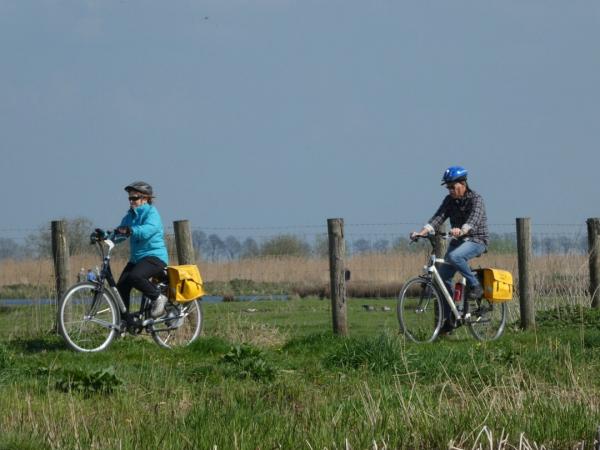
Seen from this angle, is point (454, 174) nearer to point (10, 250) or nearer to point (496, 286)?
point (496, 286)

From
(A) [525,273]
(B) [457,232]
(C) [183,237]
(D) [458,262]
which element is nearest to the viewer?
(B) [457,232]

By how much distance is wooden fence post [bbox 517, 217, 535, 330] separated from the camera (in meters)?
16.0

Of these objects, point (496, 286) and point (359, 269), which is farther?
point (359, 269)

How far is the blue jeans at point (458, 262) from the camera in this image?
14055mm

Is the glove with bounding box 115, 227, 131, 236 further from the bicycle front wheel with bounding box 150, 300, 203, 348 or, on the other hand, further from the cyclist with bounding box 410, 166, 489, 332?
the cyclist with bounding box 410, 166, 489, 332

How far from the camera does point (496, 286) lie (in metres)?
14.6

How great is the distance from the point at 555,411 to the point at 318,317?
1277 centimetres

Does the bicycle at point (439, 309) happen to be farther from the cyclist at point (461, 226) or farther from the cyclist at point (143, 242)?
the cyclist at point (143, 242)

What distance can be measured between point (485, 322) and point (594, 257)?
141 inches

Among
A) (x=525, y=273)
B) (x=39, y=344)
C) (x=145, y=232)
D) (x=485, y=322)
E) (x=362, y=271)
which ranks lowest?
(x=362, y=271)

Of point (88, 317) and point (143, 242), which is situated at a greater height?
point (143, 242)

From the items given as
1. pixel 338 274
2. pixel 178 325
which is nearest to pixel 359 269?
pixel 338 274

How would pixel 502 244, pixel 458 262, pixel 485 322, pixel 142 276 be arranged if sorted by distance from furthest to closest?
pixel 502 244
pixel 485 322
pixel 458 262
pixel 142 276

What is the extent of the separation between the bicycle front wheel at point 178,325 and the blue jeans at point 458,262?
2.79 metres
